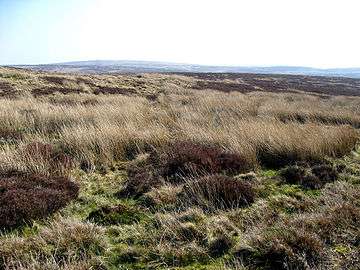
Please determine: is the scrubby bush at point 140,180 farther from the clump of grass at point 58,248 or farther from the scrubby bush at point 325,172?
the scrubby bush at point 325,172

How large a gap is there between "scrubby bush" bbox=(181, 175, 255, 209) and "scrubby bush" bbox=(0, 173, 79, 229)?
68.1 inches

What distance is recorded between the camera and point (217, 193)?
5352 mm

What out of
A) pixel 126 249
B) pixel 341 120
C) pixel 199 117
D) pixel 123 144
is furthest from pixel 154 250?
pixel 341 120

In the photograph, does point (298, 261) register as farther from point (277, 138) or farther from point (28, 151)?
point (28, 151)

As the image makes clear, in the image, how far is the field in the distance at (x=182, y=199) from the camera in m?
3.83

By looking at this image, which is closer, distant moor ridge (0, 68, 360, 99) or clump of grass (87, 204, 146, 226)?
clump of grass (87, 204, 146, 226)

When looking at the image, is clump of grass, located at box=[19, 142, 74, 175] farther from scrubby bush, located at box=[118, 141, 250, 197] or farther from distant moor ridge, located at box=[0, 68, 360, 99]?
distant moor ridge, located at box=[0, 68, 360, 99]

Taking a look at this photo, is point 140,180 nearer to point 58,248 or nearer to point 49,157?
point 49,157

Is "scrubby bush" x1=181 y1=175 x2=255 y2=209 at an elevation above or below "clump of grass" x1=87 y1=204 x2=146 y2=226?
above

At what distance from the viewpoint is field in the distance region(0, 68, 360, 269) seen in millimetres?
3828

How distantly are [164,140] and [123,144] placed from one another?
3.09ft

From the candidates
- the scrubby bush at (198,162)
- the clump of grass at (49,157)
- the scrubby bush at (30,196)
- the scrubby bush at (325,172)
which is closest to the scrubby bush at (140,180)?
the scrubby bush at (198,162)

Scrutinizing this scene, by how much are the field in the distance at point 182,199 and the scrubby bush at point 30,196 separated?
16 millimetres

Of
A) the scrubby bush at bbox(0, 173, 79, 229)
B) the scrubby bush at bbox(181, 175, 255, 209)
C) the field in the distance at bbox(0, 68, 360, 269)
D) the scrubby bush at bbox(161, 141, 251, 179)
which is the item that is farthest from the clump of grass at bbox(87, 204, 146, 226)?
the scrubby bush at bbox(161, 141, 251, 179)
